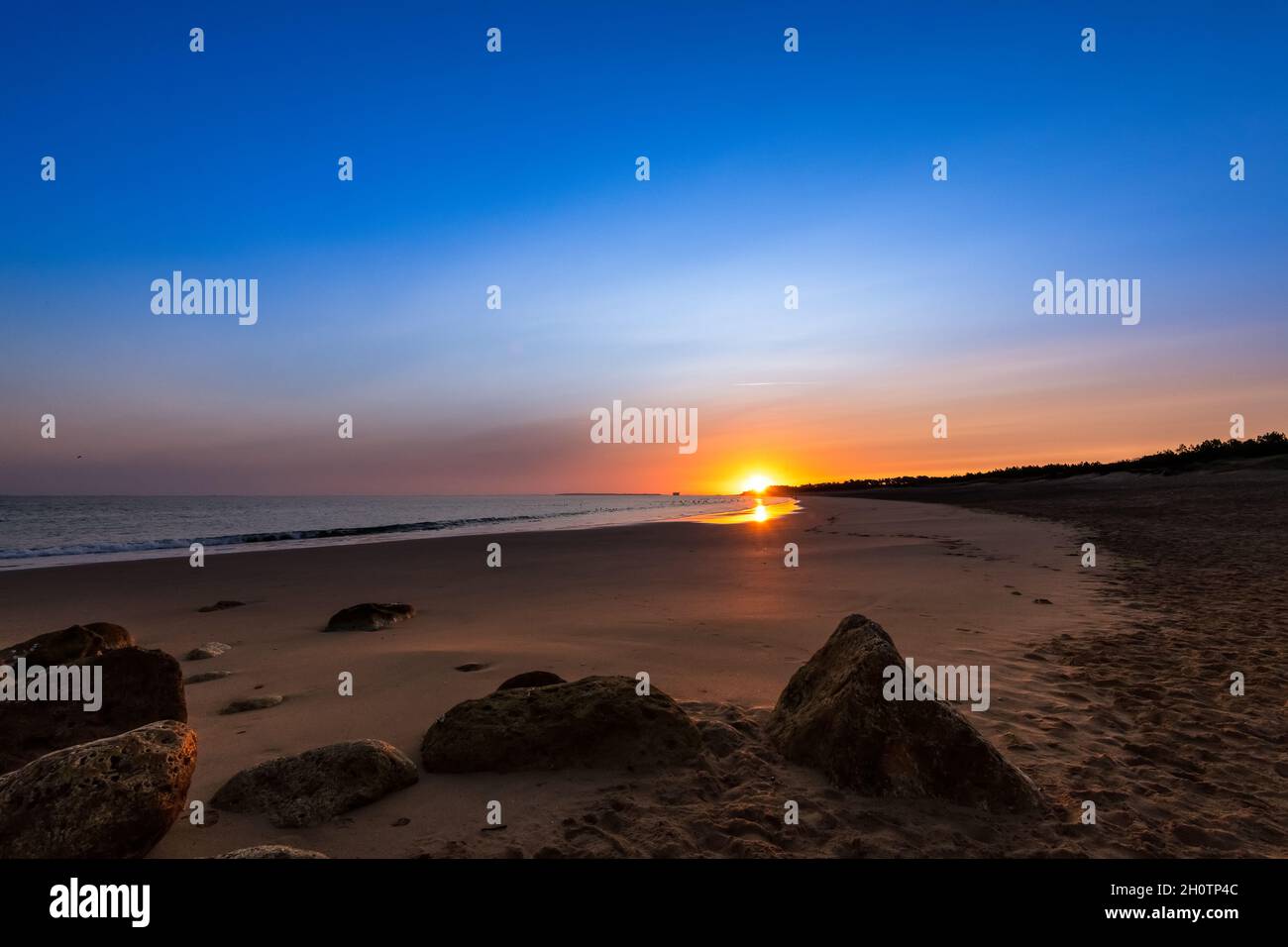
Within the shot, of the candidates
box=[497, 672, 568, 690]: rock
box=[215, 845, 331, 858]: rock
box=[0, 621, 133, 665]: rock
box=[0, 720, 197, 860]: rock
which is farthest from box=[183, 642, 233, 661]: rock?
box=[215, 845, 331, 858]: rock

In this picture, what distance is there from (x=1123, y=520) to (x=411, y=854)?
31089 mm

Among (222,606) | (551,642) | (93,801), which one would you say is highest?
(93,801)

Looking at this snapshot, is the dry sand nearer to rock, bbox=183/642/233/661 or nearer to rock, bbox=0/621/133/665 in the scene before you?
rock, bbox=183/642/233/661

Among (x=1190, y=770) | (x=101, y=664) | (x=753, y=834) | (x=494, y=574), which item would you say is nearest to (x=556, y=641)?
(x=101, y=664)

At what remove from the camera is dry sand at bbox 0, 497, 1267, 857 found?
11.4 feet

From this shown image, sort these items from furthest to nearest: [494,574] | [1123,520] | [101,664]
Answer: [1123,520]
[494,574]
[101,664]

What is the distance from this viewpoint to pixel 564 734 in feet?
14.6

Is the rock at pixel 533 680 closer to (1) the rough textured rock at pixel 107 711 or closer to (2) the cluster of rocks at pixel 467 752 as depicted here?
(2) the cluster of rocks at pixel 467 752

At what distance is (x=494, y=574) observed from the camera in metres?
15.4

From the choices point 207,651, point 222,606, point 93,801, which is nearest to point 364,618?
point 207,651

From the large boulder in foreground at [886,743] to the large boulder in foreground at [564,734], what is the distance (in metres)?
0.85

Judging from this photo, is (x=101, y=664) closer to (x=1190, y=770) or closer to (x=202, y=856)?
(x=202, y=856)

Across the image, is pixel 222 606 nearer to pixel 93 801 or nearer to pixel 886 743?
pixel 93 801

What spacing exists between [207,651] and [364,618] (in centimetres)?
197
